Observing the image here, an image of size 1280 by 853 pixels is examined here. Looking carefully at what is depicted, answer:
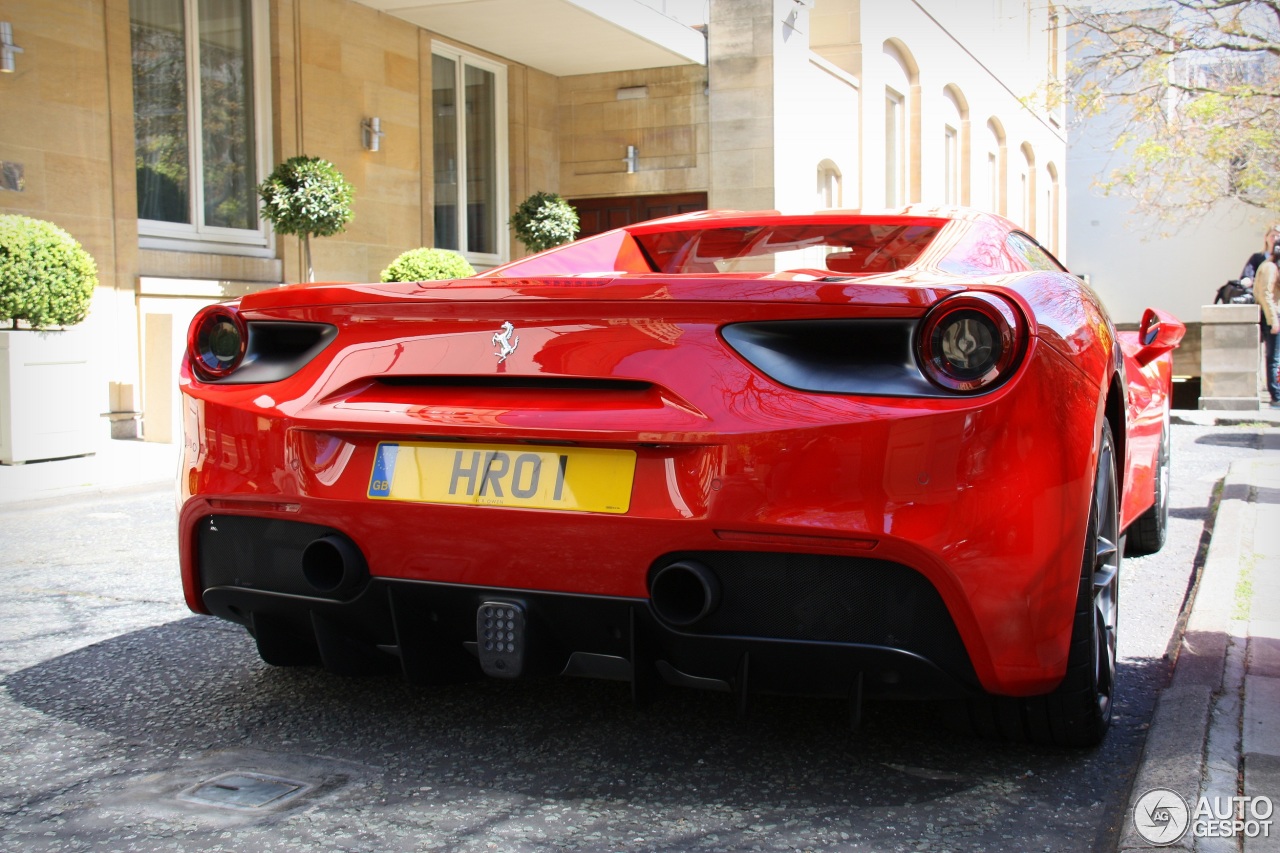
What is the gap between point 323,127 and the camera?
46.5 feet

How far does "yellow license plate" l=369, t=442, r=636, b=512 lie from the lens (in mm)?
2514

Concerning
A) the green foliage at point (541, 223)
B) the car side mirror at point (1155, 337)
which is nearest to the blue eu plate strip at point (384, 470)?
the car side mirror at point (1155, 337)

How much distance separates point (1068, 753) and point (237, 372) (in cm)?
205

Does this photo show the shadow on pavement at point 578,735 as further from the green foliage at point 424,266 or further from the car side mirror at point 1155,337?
the green foliage at point 424,266

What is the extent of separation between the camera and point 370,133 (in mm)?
14961

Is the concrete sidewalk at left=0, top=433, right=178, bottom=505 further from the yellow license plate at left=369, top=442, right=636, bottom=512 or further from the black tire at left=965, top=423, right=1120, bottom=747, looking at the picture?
the black tire at left=965, top=423, right=1120, bottom=747

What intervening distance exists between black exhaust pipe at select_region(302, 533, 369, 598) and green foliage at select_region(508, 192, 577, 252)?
14.6 m

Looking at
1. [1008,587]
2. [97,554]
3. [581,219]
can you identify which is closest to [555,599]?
[1008,587]

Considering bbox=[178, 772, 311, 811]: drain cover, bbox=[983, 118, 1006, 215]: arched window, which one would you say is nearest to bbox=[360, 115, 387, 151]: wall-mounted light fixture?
bbox=[178, 772, 311, 811]: drain cover

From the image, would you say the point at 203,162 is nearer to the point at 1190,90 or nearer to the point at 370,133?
the point at 370,133

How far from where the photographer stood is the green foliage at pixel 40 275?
29.0 feet

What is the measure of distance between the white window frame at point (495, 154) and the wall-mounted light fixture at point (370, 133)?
221 centimetres

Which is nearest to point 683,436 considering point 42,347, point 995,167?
point 42,347

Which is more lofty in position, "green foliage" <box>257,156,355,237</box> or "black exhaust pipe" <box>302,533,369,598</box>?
"green foliage" <box>257,156,355,237</box>
